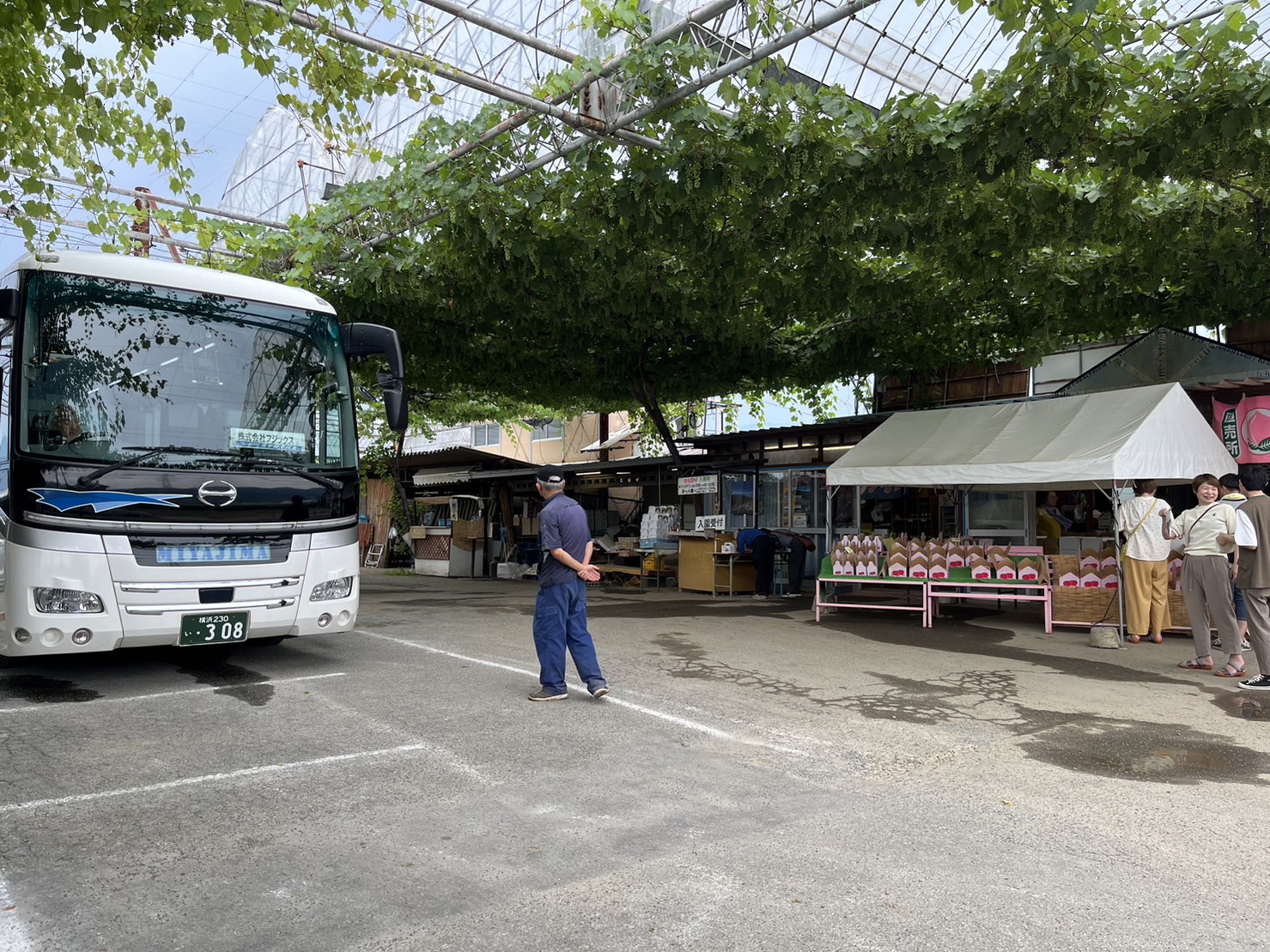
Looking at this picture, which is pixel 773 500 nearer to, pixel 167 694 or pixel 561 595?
pixel 561 595

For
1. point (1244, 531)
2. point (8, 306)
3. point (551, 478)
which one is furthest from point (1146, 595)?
point (8, 306)

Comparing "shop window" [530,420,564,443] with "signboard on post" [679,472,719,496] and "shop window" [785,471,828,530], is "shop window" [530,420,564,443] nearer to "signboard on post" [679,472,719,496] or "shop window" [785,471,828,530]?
"signboard on post" [679,472,719,496]

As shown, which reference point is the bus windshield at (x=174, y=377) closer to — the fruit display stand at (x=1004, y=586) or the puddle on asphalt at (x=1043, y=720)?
the puddle on asphalt at (x=1043, y=720)

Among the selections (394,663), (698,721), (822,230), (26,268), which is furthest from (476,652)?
(822,230)

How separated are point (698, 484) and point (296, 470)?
36.4 feet

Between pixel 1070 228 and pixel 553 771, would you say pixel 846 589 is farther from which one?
pixel 553 771

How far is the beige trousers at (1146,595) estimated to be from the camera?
10477mm

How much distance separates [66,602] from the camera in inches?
246

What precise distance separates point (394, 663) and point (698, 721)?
341 cm

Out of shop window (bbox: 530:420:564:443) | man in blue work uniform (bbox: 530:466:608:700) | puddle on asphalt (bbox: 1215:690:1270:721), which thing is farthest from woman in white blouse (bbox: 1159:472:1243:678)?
shop window (bbox: 530:420:564:443)

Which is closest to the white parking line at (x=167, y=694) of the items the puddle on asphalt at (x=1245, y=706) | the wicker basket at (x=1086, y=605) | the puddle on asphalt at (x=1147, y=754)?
the puddle on asphalt at (x=1147, y=754)

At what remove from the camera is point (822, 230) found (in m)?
9.89

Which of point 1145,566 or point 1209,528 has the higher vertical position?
point 1209,528

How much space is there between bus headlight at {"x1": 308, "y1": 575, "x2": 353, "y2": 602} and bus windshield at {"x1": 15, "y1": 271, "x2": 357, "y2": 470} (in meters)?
0.97
